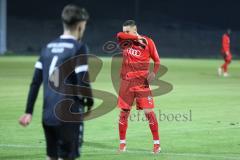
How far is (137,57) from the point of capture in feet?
40.4

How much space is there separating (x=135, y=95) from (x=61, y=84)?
4844 mm

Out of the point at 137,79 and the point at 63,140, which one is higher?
the point at 137,79

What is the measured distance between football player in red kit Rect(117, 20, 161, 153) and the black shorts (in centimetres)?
453

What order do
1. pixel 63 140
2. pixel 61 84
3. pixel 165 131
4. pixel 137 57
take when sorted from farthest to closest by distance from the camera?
1. pixel 165 131
2. pixel 137 57
3. pixel 61 84
4. pixel 63 140

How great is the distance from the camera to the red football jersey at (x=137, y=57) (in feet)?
40.0

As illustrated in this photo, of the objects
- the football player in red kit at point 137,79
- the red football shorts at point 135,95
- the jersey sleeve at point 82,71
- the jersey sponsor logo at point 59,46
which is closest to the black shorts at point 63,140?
the jersey sleeve at point 82,71

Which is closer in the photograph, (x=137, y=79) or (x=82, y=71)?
(x=82, y=71)

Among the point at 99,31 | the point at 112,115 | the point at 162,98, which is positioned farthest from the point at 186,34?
the point at 112,115

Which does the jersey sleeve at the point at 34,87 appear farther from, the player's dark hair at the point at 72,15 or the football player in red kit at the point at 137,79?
the football player in red kit at the point at 137,79

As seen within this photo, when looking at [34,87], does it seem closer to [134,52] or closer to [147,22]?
[134,52]

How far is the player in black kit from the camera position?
737cm

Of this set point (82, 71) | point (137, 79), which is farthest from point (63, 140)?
point (137, 79)

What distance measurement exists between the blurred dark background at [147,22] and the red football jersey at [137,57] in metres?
45.0

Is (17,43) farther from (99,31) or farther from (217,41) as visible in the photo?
(217,41)
